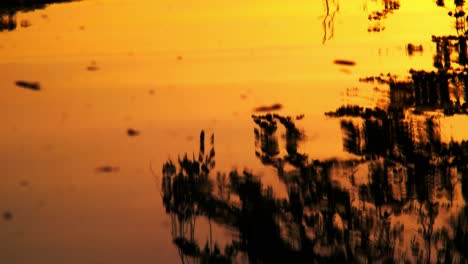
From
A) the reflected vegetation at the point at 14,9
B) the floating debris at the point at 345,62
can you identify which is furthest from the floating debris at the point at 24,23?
the floating debris at the point at 345,62

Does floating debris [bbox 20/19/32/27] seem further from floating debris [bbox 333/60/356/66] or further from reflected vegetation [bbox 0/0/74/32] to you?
floating debris [bbox 333/60/356/66]

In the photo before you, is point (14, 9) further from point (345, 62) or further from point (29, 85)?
point (345, 62)

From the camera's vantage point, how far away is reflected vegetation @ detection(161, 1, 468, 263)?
2.51 metres

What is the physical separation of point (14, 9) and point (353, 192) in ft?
5.73

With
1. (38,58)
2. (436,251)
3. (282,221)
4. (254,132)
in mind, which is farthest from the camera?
(38,58)

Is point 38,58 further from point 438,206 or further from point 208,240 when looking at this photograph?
point 438,206

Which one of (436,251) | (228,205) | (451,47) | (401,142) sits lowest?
(436,251)

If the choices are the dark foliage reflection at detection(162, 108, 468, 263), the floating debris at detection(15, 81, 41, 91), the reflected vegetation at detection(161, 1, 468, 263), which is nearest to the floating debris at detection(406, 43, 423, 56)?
the reflected vegetation at detection(161, 1, 468, 263)

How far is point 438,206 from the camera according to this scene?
2.62m

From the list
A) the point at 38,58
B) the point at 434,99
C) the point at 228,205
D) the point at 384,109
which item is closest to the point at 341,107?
the point at 384,109

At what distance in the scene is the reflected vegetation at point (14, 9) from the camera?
3.28 meters

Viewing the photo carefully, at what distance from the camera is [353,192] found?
2652 mm

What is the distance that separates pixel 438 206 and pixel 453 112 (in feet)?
1.45

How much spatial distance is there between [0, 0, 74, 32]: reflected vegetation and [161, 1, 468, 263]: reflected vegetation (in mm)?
1056
